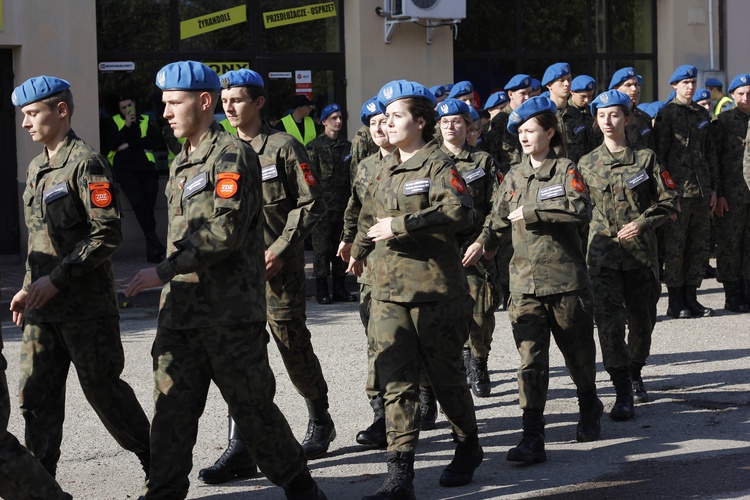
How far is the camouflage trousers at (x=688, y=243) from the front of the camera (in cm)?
1150

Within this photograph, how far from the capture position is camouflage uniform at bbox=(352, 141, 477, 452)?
18.5 feet

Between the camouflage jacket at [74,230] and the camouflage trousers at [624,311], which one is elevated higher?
the camouflage jacket at [74,230]

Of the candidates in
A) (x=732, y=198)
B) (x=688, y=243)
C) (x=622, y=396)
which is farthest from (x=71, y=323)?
(x=732, y=198)

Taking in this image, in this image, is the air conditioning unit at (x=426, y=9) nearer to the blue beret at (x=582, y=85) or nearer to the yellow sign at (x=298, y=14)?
the yellow sign at (x=298, y=14)

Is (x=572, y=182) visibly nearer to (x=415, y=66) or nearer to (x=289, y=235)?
(x=289, y=235)

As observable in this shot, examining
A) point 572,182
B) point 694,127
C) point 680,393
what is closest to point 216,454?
point 572,182

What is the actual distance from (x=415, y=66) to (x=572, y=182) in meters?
10.4

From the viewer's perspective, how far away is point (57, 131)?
5.77 metres

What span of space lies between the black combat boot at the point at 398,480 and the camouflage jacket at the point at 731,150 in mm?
7556

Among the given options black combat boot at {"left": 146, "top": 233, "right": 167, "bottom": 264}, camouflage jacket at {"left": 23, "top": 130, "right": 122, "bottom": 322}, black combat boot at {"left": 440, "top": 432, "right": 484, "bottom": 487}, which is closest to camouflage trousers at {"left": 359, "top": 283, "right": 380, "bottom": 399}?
black combat boot at {"left": 440, "top": 432, "right": 484, "bottom": 487}

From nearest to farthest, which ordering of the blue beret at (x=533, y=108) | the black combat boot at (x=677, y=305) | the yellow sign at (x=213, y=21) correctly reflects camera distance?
the blue beret at (x=533, y=108) < the black combat boot at (x=677, y=305) < the yellow sign at (x=213, y=21)

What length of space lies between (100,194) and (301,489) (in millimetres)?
1600

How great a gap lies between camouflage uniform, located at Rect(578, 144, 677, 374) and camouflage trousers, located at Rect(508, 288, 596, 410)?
858mm

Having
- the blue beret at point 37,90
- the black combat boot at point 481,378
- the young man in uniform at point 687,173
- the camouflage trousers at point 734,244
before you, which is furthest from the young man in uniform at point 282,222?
the camouflage trousers at point 734,244
